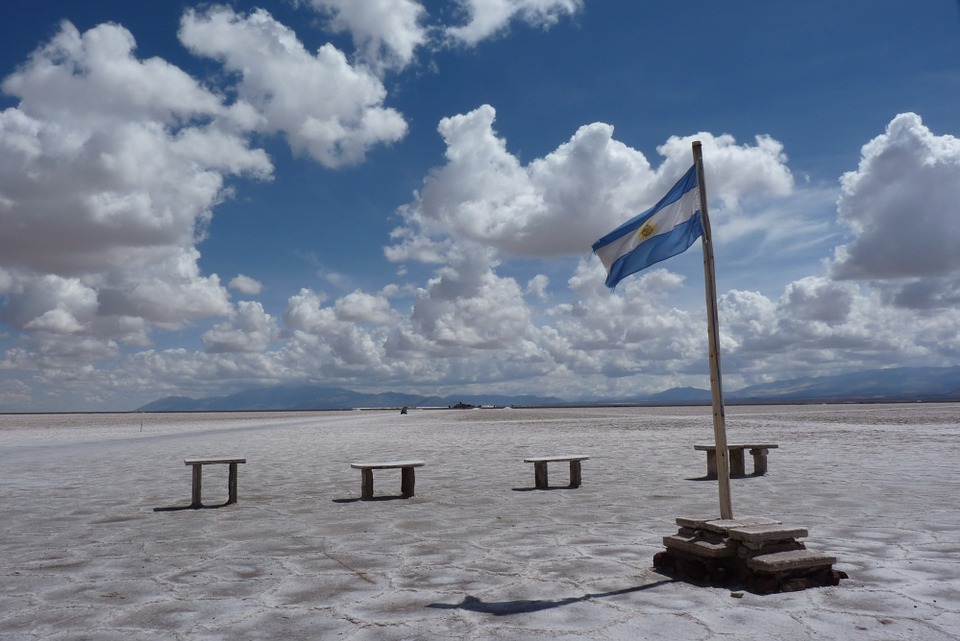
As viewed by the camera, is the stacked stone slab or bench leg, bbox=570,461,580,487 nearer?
the stacked stone slab

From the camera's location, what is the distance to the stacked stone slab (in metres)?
5.74

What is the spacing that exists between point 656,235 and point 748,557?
9.80 feet

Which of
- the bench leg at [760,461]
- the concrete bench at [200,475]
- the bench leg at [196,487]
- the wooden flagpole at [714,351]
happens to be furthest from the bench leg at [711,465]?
the bench leg at [196,487]

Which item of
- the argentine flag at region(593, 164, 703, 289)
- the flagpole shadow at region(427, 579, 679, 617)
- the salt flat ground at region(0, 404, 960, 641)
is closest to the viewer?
the salt flat ground at region(0, 404, 960, 641)

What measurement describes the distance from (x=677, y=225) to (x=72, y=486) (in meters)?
12.3

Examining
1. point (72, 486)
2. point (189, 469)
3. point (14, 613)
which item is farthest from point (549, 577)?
point (189, 469)

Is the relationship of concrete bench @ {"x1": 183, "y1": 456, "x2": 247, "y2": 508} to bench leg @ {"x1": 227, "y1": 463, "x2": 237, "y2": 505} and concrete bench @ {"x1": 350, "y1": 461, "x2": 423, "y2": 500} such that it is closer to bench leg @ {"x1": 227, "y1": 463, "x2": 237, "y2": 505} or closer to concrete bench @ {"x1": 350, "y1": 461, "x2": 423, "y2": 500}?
bench leg @ {"x1": 227, "y1": 463, "x2": 237, "y2": 505}

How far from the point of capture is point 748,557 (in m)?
5.91

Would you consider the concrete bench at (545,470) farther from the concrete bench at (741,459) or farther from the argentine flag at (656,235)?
the argentine flag at (656,235)

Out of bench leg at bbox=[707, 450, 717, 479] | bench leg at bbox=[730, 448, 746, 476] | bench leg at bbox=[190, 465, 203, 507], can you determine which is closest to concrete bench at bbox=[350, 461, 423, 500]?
bench leg at bbox=[190, 465, 203, 507]

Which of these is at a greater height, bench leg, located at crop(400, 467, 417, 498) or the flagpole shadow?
bench leg, located at crop(400, 467, 417, 498)

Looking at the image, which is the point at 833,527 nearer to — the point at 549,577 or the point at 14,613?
the point at 549,577

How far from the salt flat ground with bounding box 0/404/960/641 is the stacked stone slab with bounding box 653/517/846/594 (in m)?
0.15

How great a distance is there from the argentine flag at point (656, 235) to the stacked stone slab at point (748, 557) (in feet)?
8.01
